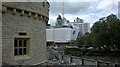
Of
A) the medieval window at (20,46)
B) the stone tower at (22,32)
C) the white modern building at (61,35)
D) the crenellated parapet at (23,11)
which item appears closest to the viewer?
the crenellated parapet at (23,11)

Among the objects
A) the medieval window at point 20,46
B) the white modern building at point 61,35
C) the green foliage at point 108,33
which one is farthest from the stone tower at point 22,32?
the white modern building at point 61,35

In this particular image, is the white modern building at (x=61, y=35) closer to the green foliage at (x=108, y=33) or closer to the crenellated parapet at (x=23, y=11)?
the green foliage at (x=108, y=33)

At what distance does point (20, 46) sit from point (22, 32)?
854 mm

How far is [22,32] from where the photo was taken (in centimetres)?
866

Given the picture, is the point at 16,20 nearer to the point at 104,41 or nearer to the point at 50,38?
the point at 104,41

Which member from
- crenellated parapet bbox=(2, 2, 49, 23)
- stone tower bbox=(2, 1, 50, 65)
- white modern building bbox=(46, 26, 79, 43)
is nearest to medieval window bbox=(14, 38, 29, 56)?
stone tower bbox=(2, 1, 50, 65)

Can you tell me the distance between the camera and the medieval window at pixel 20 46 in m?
8.58

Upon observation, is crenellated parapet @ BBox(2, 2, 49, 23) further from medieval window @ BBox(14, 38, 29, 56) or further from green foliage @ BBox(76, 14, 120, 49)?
green foliage @ BBox(76, 14, 120, 49)

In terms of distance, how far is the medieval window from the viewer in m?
8.58

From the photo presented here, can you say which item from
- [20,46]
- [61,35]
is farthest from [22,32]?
[61,35]

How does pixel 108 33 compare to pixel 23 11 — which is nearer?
pixel 23 11

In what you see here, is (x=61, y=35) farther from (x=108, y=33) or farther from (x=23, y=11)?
(x=23, y=11)

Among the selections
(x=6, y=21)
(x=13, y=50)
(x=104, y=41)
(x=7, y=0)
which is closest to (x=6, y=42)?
(x=13, y=50)

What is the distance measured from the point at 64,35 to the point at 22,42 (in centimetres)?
8740
